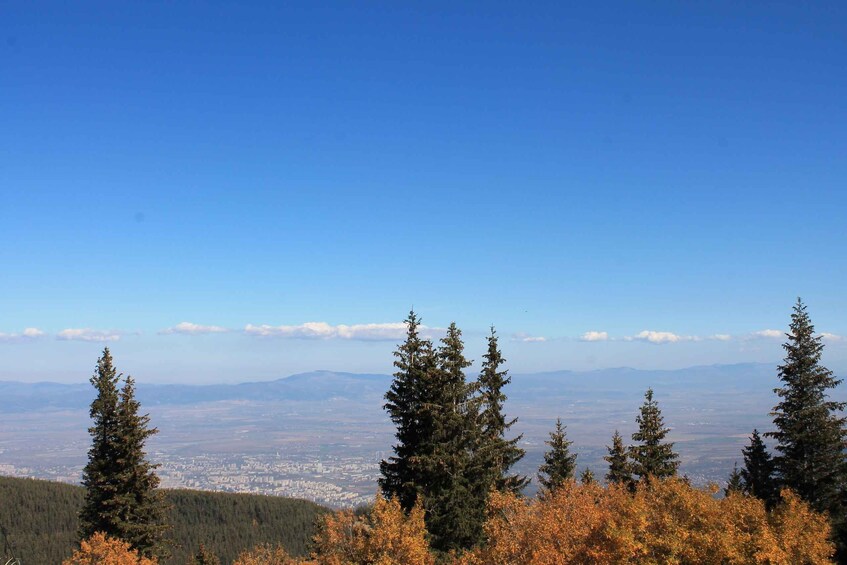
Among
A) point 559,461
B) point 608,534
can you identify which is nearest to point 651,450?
point 559,461

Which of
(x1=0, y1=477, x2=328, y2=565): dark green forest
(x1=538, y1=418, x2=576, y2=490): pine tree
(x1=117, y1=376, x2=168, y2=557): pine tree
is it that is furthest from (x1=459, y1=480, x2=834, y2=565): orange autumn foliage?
(x1=0, y1=477, x2=328, y2=565): dark green forest

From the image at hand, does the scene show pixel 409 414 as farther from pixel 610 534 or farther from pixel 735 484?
pixel 735 484

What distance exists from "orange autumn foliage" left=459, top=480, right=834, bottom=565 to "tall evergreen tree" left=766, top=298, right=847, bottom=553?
19.9 ft

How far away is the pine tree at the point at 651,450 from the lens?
47219 mm

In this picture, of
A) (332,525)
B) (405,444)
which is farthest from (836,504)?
(332,525)

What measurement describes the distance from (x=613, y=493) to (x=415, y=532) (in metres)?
13.5

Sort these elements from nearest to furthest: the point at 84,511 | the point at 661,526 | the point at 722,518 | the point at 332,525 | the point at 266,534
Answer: the point at 661,526 → the point at 722,518 → the point at 332,525 → the point at 84,511 → the point at 266,534

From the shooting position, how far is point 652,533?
2420 centimetres

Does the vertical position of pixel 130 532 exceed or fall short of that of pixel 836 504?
it falls short

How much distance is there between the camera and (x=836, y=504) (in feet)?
117

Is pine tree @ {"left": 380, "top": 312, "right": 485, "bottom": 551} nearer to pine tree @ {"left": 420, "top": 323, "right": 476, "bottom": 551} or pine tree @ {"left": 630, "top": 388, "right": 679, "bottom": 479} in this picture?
pine tree @ {"left": 420, "top": 323, "right": 476, "bottom": 551}

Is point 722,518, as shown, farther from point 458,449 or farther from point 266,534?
point 266,534

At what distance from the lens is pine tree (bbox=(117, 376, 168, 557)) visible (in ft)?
125

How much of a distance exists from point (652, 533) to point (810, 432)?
18.4 meters
